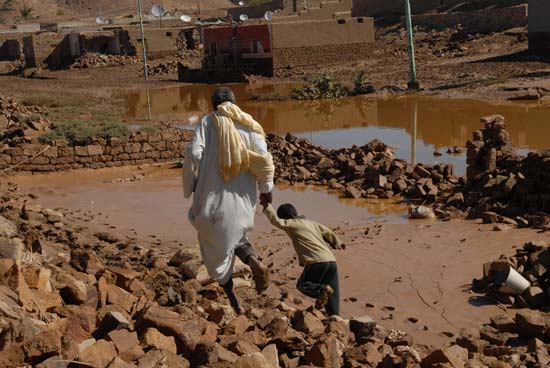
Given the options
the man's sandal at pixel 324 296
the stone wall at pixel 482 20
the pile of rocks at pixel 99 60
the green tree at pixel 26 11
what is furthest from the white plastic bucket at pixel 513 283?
the green tree at pixel 26 11

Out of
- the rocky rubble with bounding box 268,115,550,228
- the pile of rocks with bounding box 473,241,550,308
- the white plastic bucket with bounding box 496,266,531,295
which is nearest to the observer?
the pile of rocks with bounding box 473,241,550,308

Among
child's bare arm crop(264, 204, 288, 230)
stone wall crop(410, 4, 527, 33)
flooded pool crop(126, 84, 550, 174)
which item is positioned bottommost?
flooded pool crop(126, 84, 550, 174)

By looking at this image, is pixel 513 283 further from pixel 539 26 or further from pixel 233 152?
pixel 539 26

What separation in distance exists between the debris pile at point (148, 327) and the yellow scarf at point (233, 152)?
93 cm

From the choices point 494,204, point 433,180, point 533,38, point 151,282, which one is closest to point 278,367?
point 151,282

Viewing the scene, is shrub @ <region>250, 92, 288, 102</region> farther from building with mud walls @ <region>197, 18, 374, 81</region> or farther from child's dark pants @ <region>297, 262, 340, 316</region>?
child's dark pants @ <region>297, 262, 340, 316</region>

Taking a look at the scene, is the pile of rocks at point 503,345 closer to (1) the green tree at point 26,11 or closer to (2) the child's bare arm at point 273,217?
(2) the child's bare arm at point 273,217

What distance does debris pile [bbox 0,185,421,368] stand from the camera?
12.4 ft

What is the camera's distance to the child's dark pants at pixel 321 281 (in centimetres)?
603

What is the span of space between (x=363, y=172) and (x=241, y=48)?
981 inches

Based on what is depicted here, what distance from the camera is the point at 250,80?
113 feet

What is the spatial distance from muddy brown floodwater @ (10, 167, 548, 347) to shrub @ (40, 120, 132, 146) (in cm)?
101

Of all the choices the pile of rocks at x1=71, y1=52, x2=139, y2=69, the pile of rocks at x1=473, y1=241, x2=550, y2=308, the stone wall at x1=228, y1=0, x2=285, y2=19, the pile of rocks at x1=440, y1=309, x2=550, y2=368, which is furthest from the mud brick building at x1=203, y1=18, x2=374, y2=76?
the pile of rocks at x1=440, y1=309, x2=550, y2=368

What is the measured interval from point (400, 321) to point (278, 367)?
247 centimetres
